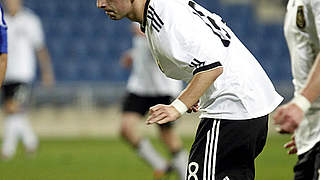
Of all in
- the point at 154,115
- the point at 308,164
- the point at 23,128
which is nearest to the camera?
the point at 154,115

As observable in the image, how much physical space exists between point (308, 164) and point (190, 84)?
39.1 inches

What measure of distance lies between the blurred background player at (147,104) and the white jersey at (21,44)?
2990mm

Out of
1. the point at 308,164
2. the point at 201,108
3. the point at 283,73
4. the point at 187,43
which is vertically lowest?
the point at 283,73

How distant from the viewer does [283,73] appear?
22.1 metres

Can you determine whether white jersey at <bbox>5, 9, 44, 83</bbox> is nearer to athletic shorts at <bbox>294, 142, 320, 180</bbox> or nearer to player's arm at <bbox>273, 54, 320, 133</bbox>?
athletic shorts at <bbox>294, 142, 320, 180</bbox>

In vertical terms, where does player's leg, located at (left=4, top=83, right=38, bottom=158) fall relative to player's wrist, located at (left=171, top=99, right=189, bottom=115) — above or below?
below

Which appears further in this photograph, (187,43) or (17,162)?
(17,162)

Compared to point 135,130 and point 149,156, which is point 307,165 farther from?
point 149,156

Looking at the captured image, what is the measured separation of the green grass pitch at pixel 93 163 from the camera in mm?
9812

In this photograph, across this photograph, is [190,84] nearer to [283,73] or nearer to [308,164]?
[308,164]

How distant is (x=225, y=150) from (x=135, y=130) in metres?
5.06

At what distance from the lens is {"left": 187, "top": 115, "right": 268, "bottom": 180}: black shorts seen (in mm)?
4363

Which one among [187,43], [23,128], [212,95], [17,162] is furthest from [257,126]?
[23,128]

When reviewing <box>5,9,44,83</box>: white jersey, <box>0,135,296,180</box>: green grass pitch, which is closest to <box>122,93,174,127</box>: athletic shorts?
<box>0,135,296,180</box>: green grass pitch
